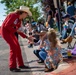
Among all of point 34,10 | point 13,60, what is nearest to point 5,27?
point 13,60

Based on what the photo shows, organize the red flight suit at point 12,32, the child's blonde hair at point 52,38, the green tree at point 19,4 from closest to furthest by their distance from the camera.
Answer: the child's blonde hair at point 52,38, the red flight suit at point 12,32, the green tree at point 19,4

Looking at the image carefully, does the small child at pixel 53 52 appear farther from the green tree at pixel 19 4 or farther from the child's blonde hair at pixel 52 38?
the green tree at pixel 19 4

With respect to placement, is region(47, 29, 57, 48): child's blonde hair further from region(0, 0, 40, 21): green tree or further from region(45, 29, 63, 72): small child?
region(0, 0, 40, 21): green tree

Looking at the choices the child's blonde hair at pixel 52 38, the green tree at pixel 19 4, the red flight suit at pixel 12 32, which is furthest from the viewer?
the green tree at pixel 19 4

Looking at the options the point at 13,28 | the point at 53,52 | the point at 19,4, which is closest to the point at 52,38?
the point at 53,52

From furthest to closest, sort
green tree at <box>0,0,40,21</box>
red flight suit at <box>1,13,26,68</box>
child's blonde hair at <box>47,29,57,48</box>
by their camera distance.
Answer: green tree at <box>0,0,40,21</box> → red flight suit at <box>1,13,26,68</box> → child's blonde hair at <box>47,29,57,48</box>

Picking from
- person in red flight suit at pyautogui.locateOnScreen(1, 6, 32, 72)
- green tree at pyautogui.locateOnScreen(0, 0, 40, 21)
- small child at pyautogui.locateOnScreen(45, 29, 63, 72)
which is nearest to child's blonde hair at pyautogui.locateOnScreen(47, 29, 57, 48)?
small child at pyautogui.locateOnScreen(45, 29, 63, 72)

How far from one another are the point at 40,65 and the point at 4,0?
5525cm

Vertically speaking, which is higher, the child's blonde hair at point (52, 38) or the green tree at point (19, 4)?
the child's blonde hair at point (52, 38)

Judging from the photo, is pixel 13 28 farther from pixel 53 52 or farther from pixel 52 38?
pixel 53 52

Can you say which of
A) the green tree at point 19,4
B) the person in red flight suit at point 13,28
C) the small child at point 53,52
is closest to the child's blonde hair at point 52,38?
the small child at point 53,52

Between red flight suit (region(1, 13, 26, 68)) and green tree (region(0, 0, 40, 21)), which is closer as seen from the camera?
red flight suit (region(1, 13, 26, 68))

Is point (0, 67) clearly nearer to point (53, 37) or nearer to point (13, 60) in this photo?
point (13, 60)

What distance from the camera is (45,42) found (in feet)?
22.7
